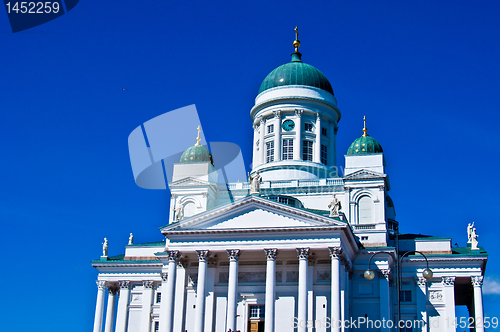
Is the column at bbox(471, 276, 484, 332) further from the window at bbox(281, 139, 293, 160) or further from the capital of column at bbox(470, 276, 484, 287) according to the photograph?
the window at bbox(281, 139, 293, 160)

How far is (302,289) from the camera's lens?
141 ft

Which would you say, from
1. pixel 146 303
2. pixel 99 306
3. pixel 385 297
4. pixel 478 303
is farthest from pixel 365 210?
pixel 99 306

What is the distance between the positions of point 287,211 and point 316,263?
486 cm

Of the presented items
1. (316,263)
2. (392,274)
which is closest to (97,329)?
(316,263)

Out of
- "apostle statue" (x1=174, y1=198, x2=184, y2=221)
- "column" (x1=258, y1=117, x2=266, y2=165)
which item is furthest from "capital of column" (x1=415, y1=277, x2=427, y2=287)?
"apostle statue" (x1=174, y1=198, x2=184, y2=221)

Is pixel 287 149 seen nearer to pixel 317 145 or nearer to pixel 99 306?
pixel 317 145

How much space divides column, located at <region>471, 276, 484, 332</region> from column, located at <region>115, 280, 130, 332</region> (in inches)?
1119

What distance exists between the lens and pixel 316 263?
46.9 meters

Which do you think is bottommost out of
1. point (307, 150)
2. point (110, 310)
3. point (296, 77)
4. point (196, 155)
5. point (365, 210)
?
point (110, 310)

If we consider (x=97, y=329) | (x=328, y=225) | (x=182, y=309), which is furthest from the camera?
(x=97, y=329)

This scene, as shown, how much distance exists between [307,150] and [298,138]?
4.88 feet

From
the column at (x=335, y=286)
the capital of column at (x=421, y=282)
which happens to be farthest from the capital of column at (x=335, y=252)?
the capital of column at (x=421, y=282)

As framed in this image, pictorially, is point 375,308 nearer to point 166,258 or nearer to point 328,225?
point 328,225

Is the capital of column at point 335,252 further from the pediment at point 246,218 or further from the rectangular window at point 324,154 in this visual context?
the rectangular window at point 324,154
